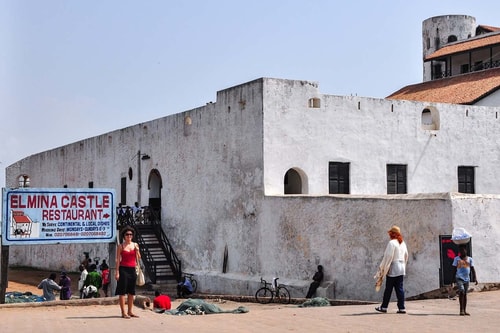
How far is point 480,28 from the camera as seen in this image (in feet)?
147

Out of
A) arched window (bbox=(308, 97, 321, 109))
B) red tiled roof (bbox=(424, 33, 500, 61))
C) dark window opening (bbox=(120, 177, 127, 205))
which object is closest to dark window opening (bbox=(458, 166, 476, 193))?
arched window (bbox=(308, 97, 321, 109))

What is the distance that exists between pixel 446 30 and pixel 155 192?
950 inches

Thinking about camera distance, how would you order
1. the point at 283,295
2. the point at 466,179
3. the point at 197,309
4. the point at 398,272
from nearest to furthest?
the point at 398,272 < the point at 197,309 < the point at 283,295 < the point at 466,179

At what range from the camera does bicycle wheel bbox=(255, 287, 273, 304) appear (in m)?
19.8

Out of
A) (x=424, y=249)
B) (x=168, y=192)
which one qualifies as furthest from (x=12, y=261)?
(x=424, y=249)

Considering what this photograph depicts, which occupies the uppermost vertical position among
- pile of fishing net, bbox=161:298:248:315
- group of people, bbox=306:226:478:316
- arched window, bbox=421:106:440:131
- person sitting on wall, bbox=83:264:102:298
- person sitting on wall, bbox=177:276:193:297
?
arched window, bbox=421:106:440:131

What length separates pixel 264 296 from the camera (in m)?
20.1

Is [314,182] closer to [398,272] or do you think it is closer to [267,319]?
[398,272]

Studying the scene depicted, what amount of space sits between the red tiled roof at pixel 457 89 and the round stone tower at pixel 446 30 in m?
9.47

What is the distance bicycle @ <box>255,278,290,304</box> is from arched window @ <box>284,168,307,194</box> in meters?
2.94

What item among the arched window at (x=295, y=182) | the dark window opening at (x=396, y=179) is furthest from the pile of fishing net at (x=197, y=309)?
the dark window opening at (x=396, y=179)

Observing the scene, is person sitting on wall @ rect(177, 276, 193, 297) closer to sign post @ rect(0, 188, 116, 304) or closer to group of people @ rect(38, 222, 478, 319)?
sign post @ rect(0, 188, 116, 304)

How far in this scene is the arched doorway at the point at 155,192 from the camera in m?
27.4

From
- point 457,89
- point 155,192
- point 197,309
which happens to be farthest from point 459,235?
point 457,89
